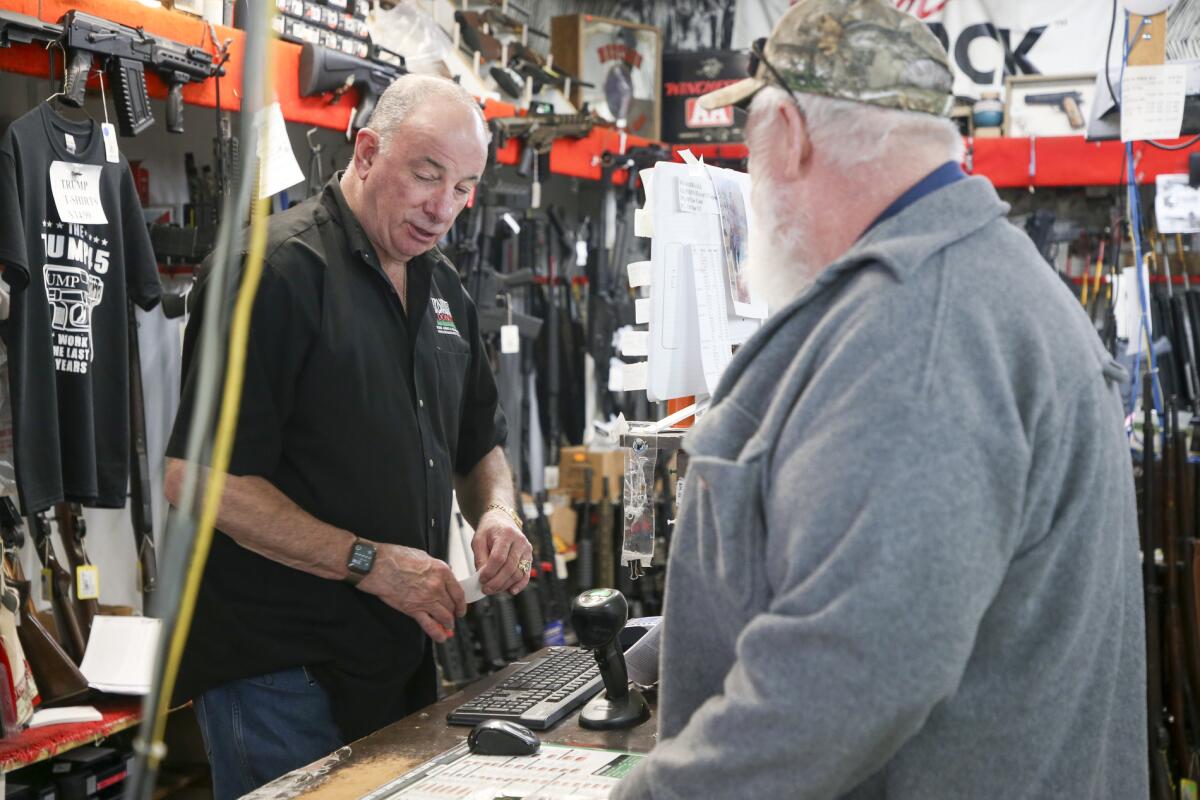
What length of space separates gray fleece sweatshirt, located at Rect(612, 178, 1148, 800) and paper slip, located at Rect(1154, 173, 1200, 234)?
3746 millimetres

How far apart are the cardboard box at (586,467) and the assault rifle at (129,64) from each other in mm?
2965

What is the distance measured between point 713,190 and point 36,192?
1.81m

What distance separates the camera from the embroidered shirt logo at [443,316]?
7.59 ft

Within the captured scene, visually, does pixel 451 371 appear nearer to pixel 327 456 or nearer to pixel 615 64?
pixel 327 456

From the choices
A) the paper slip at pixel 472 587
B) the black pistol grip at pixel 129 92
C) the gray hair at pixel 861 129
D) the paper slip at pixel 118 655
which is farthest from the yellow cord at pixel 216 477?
the paper slip at pixel 118 655

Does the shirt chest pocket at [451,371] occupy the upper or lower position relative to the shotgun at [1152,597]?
upper

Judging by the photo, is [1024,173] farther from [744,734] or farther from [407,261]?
[744,734]

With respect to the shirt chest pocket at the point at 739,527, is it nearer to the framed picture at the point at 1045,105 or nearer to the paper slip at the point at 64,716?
the paper slip at the point at 64,716

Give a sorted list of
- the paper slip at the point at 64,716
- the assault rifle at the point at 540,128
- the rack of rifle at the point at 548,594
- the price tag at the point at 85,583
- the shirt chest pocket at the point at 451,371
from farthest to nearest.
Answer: the assault rifle at the point at 540,128, the rack of rifle at the point at 548,594, the price tag at the point at 85,583, the paper slip at the point at 64,716, the shirt chest pocket at the point at 451,371

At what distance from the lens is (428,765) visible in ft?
5.33

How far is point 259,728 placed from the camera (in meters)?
2.01

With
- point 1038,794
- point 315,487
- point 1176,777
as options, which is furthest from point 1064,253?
point 1038,794

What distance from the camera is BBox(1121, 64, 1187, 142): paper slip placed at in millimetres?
3070

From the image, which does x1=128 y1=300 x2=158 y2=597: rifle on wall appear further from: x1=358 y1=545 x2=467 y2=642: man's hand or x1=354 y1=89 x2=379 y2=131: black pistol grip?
x1=358 y1=545 x2=467 y2=642: man's hand
